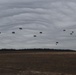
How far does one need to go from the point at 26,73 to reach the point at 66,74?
20.3 feet

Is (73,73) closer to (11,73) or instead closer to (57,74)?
(57,74)

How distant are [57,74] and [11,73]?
284 inches

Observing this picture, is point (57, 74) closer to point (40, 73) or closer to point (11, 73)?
point (40, 73)

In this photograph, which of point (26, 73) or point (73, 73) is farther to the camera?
point (73, 73)

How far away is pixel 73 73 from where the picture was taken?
66.9 meters

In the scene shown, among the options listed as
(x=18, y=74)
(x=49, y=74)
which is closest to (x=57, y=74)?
(x=49, y=74)

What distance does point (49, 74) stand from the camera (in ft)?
209

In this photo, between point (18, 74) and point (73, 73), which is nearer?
point (18, 74)

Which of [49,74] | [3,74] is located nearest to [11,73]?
[3,74]

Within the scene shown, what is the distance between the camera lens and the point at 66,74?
2532 inches

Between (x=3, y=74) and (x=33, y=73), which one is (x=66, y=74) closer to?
(x=33, y=73)

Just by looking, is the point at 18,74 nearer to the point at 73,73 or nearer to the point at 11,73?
the point at 11,73

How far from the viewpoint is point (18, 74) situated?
2468 inches

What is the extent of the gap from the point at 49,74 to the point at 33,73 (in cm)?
240
